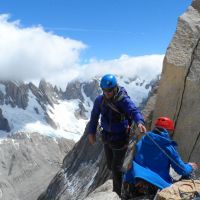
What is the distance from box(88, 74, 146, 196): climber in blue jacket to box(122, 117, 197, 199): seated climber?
2.53 feet

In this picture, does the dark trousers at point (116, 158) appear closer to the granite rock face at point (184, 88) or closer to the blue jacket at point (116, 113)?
the blue jacket at point (116, 113)

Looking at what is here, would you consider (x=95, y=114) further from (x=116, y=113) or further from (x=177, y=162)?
(x=177, y=162)

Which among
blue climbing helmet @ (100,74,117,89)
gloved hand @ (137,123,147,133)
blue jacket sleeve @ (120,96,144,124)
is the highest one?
blue climbing helmet @ (100,74,117,89)

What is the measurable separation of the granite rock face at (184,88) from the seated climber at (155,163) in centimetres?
458

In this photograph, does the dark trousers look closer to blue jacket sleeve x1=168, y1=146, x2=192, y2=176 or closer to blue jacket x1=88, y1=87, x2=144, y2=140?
blue jacket x1=88, y1=87, x2=144, y2=140

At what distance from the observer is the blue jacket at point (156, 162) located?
1160 cm

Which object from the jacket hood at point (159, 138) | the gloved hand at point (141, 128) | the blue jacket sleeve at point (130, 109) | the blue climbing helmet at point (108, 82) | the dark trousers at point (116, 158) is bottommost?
the dark trousers at point (116, 158)

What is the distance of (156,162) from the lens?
11.8 m

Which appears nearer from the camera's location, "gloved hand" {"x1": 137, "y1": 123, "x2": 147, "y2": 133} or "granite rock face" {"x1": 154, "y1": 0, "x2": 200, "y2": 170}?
"gloved hand" {"x1": 137, "y1": 123, "x2": 147, "y2": 133}

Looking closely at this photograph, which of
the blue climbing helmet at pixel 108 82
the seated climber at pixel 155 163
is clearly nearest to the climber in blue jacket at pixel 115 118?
the blue climbing helmet at pixel 108 82

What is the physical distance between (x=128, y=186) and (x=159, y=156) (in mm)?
1240

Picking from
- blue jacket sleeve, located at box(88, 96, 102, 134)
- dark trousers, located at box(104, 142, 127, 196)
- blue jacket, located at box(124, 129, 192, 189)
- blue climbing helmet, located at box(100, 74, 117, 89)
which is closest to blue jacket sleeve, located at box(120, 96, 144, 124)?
blue climbing helmet, located at box(100, 74, 117, 89)

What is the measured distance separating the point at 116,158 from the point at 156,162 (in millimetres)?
2486

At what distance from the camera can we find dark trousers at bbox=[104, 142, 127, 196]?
13.9 meters
